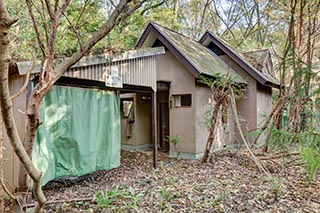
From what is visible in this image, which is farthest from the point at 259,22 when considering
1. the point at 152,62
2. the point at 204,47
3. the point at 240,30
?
the point at 152,62

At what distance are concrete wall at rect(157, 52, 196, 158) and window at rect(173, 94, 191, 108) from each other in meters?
0.16

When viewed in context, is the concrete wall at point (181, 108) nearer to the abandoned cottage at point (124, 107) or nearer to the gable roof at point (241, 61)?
the abandoned cottage at point (124, 107)

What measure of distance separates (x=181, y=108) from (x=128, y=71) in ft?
12.2

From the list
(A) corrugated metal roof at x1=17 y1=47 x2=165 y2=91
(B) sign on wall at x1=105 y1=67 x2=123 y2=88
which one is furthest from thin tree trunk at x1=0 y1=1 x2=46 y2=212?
(B) sign on wall at x1=105 y1=67 x2=123 y2=88

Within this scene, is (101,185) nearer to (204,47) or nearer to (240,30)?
(204,47)

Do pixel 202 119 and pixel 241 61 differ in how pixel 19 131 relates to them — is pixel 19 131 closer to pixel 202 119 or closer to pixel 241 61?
pixel 202 119

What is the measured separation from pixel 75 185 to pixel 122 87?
2.76m

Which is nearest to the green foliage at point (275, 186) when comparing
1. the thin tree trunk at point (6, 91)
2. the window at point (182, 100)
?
the window at point (182, 100)

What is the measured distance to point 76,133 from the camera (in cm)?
629

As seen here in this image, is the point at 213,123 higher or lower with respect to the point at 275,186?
higher

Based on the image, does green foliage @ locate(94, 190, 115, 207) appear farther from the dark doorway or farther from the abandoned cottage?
the dark doorway

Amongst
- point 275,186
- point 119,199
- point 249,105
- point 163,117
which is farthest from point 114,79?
point 249,105

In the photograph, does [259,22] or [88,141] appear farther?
[259,22]

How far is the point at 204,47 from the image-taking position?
559 inches
